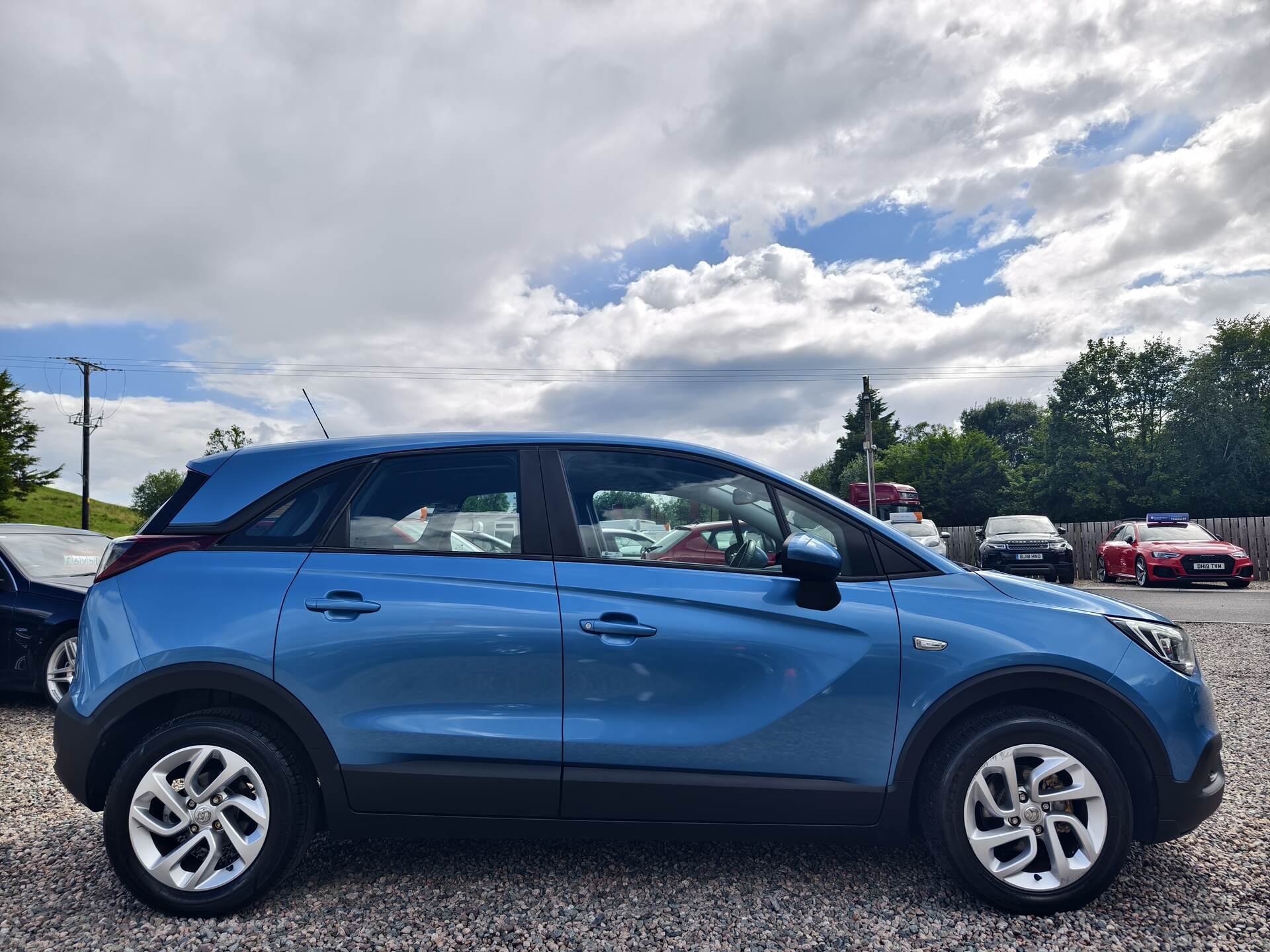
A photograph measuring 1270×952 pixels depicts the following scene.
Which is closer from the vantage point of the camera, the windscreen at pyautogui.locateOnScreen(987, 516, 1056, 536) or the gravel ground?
the gravel ground

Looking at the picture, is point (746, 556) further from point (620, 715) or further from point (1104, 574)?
point (1104, 574)

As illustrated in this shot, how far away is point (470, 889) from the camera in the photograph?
2994 millimetres

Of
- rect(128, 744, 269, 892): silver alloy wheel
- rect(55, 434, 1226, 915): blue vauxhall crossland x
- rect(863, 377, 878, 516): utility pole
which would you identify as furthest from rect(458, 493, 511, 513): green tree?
rect(863, 377, 878, 516): utility pole

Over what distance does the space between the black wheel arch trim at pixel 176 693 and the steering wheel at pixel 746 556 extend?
1.56 meters

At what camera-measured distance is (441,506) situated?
308 centimetres

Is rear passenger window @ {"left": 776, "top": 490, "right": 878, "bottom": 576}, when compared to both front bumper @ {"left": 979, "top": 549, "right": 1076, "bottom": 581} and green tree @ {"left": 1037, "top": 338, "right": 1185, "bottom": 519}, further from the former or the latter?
green tree @ {"left": 1037, "top": 338, "right": 1185, "bottom": 519}

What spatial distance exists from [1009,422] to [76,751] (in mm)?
95845

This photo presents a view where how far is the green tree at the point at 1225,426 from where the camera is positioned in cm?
3472

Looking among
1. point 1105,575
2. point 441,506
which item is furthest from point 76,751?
point 1105,575

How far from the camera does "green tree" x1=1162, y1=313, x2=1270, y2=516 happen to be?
34719 millimetres

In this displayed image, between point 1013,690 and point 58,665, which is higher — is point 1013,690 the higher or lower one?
the higher one

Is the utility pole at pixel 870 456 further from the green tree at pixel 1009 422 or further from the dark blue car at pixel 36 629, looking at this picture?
the green tree at pixel 1009 422

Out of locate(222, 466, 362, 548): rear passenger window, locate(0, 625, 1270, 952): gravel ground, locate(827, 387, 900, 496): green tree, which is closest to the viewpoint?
locate(0, 625, 1270, 952): gravel ground

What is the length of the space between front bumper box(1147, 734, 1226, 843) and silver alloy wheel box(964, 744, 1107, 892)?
0.77ft
